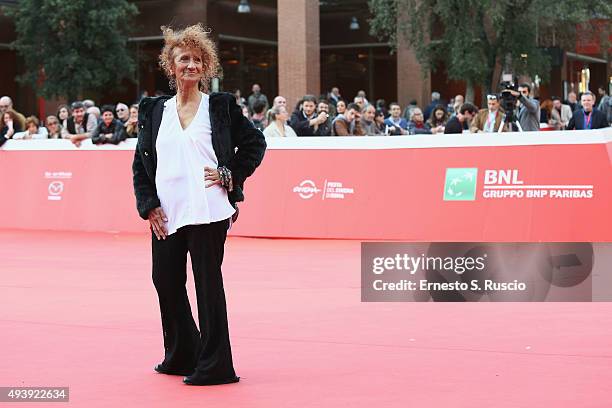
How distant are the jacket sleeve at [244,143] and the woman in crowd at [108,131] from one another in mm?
11377

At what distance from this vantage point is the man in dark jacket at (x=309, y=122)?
17.6 m

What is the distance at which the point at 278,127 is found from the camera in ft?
57.0

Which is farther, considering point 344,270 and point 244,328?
point 344,270

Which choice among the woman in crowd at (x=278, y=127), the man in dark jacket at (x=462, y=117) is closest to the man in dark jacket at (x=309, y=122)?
the woman in crowd at (x=278, y=127)

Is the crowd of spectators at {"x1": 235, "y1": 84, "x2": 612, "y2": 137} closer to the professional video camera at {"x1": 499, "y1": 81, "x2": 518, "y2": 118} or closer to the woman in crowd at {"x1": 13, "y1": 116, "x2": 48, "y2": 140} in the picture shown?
the professional video camera at {"x1": 499, "y1": 81, "x2": 518, "y2": 118}

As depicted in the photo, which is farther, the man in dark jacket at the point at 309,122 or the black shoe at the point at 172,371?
the man in dark jacket at the point at 309,122

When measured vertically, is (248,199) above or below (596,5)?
below

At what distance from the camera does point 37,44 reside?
138ft

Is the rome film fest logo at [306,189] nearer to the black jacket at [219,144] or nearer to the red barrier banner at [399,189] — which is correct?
the red barrier banner at [399,189]

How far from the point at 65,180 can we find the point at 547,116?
51.8 ft

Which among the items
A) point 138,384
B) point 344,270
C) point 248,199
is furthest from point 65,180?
point 138,384

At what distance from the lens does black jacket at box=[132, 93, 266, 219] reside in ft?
22.5

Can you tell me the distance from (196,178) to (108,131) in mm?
11969

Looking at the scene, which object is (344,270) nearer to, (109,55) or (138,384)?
(138,384)
